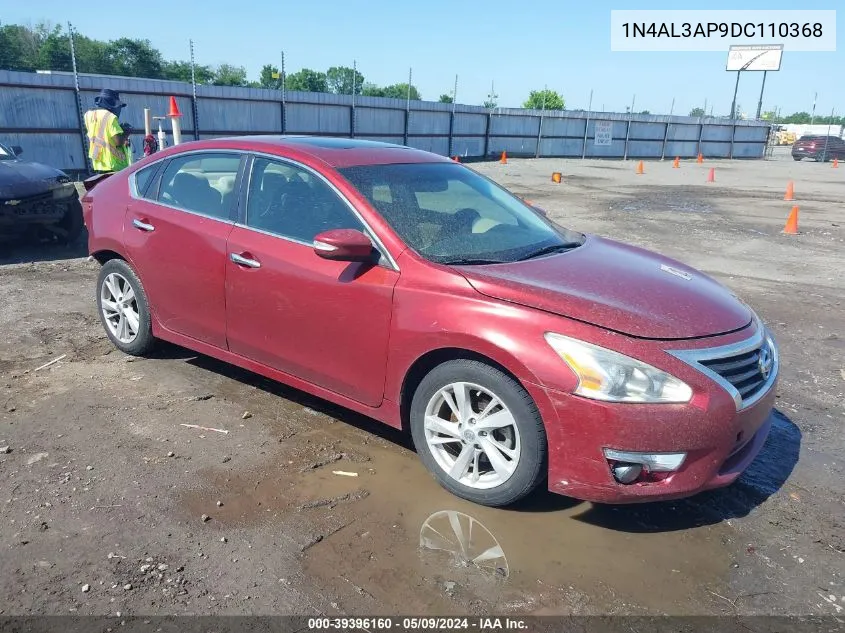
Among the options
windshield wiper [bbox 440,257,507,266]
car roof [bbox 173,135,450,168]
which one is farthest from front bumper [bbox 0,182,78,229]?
windshield wiper [bbox 440,257,507,266]

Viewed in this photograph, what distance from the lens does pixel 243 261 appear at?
12.9ft

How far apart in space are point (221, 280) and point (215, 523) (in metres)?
1.56

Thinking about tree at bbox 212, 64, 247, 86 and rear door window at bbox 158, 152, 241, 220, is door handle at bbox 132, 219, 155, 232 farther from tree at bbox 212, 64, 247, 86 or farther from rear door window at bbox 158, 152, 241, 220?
tree at bbox 212, 64, 247, 86

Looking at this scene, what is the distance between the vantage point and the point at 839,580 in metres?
2.80

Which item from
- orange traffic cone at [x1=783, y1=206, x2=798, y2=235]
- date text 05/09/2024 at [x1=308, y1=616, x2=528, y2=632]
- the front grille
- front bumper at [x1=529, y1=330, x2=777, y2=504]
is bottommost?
date text 05/09/2024 at [x1=308, y1=616, x2=528, y2=632]

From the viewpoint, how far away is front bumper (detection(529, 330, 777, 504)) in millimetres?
2787

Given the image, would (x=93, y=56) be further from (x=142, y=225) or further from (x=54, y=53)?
(x=142, y=225)

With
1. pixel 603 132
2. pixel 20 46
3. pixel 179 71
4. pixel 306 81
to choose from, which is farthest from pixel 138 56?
pixel 603 132

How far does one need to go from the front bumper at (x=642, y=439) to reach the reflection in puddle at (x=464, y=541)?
0.39m

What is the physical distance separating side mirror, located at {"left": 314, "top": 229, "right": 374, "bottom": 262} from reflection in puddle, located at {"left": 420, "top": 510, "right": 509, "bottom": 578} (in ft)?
4.37

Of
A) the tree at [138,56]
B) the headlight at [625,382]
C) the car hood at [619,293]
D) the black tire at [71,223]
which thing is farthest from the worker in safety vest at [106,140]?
the tree at [138,56]

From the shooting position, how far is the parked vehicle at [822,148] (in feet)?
140

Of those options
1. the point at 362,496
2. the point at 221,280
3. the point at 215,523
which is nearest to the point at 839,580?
the point at 362,496

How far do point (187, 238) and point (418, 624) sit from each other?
2.83 metres
